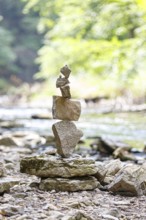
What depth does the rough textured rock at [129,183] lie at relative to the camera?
4723 mm

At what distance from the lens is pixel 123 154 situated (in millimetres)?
8539

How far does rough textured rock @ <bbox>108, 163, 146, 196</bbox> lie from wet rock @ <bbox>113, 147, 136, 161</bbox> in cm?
349

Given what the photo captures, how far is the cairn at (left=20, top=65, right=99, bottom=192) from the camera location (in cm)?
480

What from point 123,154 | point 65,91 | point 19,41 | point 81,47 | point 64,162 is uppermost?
point 19,41

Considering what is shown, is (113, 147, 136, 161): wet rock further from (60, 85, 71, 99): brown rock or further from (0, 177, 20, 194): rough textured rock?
(0, 177, 20, 194): rough textured rock

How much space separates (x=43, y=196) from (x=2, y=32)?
104 ft

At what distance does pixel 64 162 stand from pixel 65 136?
12.7 inches

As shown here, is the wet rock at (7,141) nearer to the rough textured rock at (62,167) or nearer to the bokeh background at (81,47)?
the bokeh background at (81,47)

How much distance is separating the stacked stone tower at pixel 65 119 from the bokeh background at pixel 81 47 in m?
4.96

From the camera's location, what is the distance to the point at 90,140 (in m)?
11.4

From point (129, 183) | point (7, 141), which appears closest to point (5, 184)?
point (129, 183)

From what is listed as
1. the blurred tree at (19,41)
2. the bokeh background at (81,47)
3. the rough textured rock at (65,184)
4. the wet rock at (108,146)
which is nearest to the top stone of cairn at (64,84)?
the rough textured rock at (65,184)

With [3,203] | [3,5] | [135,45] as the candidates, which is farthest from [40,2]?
[3,5]

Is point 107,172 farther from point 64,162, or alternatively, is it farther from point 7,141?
point 7,141
